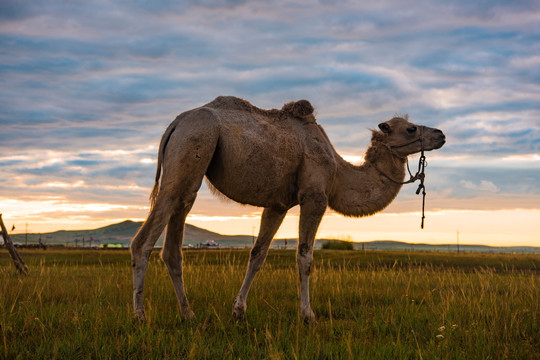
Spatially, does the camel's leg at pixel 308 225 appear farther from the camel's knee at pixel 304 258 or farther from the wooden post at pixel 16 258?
the wooden post at pixel 16 258

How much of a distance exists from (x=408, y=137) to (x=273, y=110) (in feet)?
8.75

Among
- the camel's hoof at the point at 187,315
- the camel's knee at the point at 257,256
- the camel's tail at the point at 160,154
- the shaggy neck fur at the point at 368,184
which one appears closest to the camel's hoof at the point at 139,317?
the camel's hoof at the point at 187,315

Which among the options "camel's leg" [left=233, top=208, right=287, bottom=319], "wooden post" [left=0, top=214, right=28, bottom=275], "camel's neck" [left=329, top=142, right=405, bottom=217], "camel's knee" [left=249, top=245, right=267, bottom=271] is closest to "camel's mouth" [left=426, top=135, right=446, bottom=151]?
"camel's neck" [left=329, top=142, right=405, bottom=217]

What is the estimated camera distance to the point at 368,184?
9000mm

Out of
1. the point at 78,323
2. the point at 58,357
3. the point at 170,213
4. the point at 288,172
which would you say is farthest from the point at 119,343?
the point at 288,172

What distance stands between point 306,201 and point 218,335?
2.54 m

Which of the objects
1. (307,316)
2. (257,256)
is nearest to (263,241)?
(257,256)

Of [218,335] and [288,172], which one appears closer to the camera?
[218,335]

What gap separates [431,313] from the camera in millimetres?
Result: 8258

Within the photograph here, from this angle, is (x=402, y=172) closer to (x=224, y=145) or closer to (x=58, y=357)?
(x=224, y=145)

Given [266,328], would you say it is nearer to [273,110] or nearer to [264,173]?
[264,173]

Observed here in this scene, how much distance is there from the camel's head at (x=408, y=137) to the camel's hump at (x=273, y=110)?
5.04 feet

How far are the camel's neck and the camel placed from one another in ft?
0.06

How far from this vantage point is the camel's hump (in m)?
8.12
